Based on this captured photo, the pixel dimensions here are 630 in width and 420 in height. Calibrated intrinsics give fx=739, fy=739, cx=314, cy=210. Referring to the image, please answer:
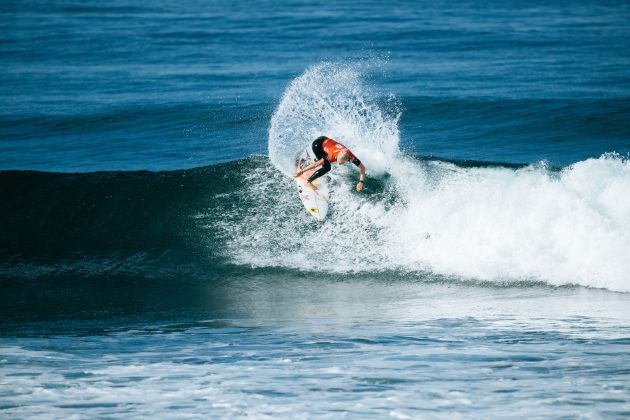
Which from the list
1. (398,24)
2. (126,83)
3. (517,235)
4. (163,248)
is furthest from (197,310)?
(398,24)

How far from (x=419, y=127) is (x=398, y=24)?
15558 mm

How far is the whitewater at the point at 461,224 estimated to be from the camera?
11.6 m

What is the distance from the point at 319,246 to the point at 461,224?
7.97 ft

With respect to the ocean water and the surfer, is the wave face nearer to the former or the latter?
the ocean water

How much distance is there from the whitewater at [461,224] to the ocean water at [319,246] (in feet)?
0.12

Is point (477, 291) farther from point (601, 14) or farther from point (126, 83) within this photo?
point (601, 14)

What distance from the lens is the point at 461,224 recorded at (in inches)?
492

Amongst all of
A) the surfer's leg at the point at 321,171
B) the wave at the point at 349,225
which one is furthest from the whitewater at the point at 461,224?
the surfer's leg at the point at 321,171

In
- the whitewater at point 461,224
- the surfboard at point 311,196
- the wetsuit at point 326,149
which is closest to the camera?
the whitewater at point 461,224

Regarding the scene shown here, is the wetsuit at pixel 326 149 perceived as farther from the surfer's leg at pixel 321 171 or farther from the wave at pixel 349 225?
the wave at pixel 349 225

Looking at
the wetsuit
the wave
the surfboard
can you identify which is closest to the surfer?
the wetsuit

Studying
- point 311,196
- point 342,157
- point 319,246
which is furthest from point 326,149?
point 319,246

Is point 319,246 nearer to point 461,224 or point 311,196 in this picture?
point 311,196

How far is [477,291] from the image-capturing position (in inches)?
437
